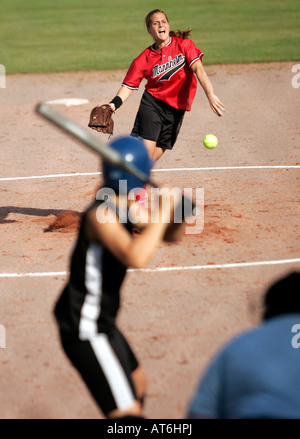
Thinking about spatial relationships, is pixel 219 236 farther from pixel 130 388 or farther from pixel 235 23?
pixel 235 23

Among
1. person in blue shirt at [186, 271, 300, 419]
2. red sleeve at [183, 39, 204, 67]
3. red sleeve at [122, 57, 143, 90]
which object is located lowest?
person in blue shirt at [186, 271, 300, 419]

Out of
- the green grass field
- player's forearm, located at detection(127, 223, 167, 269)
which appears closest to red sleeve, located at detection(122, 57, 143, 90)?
player's forearm, located at detection(127, 223, 167, 269)

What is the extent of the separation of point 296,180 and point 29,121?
7786 mm

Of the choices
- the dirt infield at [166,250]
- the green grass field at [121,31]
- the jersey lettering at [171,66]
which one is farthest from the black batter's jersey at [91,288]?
Result: the green grass field at [121,31]

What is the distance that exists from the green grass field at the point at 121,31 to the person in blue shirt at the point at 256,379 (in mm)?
20419

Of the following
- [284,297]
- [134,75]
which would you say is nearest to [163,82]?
[134,75]

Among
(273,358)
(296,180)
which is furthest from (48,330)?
(296,180)

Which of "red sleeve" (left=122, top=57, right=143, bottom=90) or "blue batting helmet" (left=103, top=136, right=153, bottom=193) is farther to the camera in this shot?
"red sleeve" (left=122, top=57, right=143, bottom=90)

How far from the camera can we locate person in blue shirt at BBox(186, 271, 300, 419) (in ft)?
8.76

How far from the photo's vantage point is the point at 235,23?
99.3 ft

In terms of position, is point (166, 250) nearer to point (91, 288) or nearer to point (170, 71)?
point (170, 71)

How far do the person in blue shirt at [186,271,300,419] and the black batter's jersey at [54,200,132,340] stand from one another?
1.67m

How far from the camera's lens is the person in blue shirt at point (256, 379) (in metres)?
2.67

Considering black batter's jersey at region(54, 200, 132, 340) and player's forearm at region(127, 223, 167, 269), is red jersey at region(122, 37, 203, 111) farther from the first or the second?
player's forearm at region(127, 223, 167, 269)
